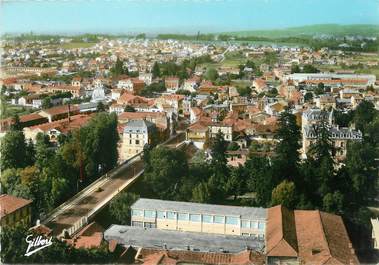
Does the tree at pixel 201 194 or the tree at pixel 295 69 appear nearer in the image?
the tree at pixel 201 194

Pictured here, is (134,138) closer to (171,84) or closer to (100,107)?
(100,107)

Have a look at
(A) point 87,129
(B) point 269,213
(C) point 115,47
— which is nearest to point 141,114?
(A) point 87,129

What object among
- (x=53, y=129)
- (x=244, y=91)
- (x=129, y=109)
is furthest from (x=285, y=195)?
(x=244, y=91)

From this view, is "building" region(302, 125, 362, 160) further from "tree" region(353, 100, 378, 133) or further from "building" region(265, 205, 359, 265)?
"building" region(265, 205, 359, 265)

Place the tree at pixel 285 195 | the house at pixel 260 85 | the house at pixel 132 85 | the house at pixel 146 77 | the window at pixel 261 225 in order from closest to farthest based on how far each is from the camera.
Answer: the window at pixel 261 225 < the tree at pixel 285 195 < the house at pixel 260 85 < the house at pixel 132 85 < the house at pixel 146 77

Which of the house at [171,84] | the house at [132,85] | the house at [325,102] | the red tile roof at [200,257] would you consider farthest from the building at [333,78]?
the red tile roof at [200,257]

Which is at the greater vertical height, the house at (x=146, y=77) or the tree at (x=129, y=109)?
the house at (x=146, y=77)

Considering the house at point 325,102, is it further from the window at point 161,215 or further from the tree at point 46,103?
the window at point 161,215

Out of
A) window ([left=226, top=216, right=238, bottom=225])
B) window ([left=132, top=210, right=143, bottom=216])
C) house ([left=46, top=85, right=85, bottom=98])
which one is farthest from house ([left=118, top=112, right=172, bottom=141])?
house ([left=46, top=85, right=85, bottom=98])
